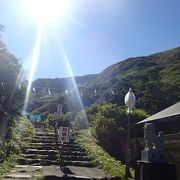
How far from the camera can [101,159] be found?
1603 centimetres

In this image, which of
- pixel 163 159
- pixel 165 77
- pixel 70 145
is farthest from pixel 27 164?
pixel 165 77

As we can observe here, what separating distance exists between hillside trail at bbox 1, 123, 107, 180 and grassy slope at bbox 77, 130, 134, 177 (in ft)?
0.92

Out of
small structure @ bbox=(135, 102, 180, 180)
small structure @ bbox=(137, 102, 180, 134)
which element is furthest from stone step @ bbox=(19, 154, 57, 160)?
small structure @ bbox=(135, 102, 180, 180)

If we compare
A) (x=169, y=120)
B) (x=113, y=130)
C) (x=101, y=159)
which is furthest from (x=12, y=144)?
(x=169, y=120)

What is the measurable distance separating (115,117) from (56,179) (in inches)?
381

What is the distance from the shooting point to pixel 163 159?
30.0ft

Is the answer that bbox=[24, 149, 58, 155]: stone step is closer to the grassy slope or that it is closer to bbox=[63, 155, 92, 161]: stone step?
bbox=[63, 155, 92, 161]: stone step

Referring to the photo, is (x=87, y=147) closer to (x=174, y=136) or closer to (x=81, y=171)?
(x=81, y=171)

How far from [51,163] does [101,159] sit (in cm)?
230

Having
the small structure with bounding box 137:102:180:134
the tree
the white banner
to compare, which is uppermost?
the tree

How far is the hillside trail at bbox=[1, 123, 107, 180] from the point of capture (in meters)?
12.9

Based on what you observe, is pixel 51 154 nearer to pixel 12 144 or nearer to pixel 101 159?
pixel 12 144

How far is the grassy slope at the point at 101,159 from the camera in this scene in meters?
14.3

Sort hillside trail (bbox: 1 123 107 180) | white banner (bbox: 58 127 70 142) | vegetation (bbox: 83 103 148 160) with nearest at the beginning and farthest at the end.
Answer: hillside trail (bbox: 1 123 107 180)
white banner (bbox: 58 127 70 142)
vegetation (bbox: 83 103 148 160)
